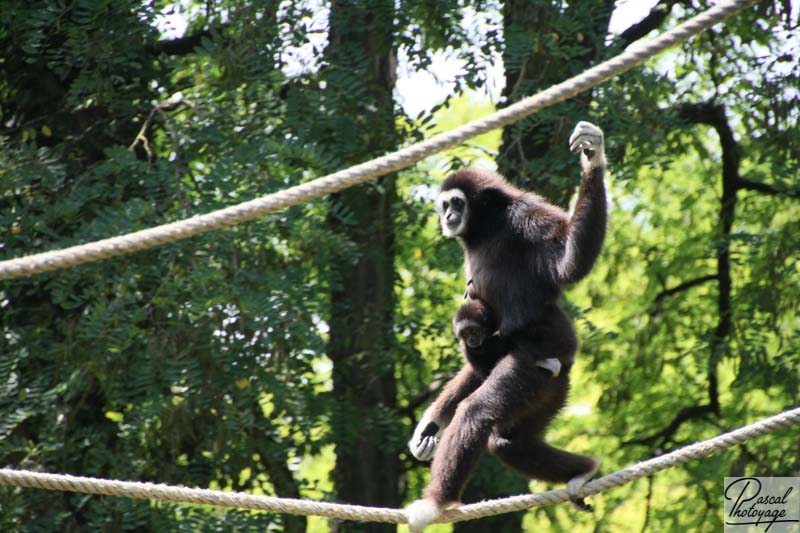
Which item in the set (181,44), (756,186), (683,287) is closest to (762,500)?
(683,287)

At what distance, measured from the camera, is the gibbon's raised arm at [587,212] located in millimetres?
4039

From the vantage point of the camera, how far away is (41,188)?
7344 mm

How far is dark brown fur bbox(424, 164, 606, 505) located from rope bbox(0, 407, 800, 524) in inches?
15.6

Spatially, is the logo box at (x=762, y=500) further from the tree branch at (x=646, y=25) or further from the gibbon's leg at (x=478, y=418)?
the tree branch at (x=646, y=25)

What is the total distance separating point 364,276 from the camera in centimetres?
888

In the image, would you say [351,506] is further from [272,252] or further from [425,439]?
[272,252]

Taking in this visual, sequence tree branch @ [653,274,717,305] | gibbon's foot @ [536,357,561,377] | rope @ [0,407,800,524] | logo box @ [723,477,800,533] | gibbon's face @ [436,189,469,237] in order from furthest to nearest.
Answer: tree branch @ [653,274,717,305] → logo box @ [723,477,800,533] → gibbon's face @ [436,189,469,237] → gibbon's foot @ [536,357,561,377] → rope @ [0,407,800,524]

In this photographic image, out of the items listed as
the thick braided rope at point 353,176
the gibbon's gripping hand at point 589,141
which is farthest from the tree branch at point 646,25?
the thick braided rope at point 353,176

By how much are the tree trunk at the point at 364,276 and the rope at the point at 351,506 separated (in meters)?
3.46

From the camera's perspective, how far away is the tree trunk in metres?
7.82

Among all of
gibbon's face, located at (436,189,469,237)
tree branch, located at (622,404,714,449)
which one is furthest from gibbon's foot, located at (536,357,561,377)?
tree branch, located at (622,404,714,449)

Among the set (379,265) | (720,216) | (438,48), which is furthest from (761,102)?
(379,265)

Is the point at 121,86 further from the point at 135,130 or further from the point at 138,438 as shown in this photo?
the point at 138,438

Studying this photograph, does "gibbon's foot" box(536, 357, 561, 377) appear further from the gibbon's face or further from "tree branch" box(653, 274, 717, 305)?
"tree branch" box(653, 274, 717, 305)
